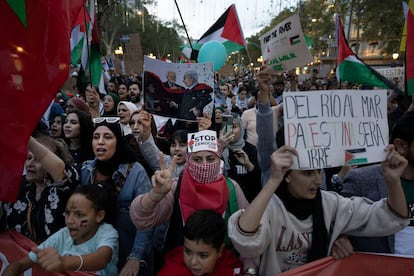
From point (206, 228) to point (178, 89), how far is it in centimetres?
202

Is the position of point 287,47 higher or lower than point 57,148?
higher

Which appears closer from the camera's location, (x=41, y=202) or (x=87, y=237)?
(x=87, y=237)

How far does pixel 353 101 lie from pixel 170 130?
3.13 m

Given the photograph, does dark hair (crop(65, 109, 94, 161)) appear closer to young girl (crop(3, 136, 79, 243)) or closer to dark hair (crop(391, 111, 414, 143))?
young girl (crop(3, 136, 79, 243))

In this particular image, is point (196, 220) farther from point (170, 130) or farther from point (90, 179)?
point (170, 130)

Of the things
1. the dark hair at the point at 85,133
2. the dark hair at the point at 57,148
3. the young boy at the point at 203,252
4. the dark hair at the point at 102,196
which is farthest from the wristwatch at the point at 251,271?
the dark hair at the point at 85,133

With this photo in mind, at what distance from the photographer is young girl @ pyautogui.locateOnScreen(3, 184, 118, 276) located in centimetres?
207

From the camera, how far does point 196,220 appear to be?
6.89 ft

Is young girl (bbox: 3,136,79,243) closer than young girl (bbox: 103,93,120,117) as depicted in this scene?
Yes

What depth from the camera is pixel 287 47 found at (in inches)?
180

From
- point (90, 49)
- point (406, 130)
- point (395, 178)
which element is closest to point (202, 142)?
point (395, 178)

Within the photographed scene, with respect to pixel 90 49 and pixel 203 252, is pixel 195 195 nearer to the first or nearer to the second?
pixel 203 252

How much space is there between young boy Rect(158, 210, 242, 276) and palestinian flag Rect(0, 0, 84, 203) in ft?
3.07

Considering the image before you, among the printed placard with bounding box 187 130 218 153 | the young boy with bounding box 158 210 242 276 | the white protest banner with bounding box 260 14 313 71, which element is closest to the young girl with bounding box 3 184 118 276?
the young boy with bounding box 158 210 242 276
